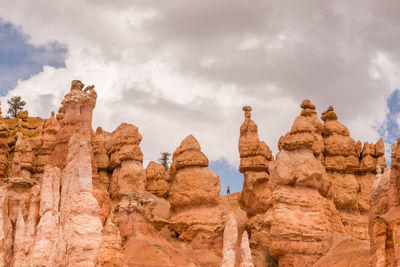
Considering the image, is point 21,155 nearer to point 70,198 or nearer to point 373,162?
point 70,198

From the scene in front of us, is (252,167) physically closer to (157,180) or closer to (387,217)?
(157,180)

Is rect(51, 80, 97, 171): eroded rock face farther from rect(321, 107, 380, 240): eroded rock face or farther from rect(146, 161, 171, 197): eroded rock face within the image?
rect(146, 161, 171, 197): eroded rock face

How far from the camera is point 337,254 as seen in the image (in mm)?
29047

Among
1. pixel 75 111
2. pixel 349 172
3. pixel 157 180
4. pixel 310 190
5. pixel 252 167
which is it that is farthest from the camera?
pixel 157 180

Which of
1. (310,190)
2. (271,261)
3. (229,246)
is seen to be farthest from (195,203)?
(229,246)

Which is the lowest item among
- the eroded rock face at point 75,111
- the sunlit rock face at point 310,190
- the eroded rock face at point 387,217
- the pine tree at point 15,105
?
the eroded rock face at point 387,217

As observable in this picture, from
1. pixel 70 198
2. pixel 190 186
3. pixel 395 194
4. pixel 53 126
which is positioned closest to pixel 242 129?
pixel 190 186

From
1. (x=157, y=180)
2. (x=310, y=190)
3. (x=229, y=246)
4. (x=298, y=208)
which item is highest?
(x=157, y=180)

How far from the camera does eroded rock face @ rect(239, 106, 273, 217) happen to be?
41.2 meters

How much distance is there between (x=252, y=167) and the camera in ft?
139

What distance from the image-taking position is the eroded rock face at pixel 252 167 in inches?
1624

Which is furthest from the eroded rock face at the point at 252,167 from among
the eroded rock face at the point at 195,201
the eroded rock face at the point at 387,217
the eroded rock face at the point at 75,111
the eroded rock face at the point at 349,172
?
the eroded rock face at the point at 387,217

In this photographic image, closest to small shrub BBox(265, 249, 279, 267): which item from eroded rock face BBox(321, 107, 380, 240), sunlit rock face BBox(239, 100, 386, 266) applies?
sunlit rock face BBox(239, 100, 386, 266)

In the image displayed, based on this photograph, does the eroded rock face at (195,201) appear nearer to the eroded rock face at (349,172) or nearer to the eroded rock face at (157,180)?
the eroded rock face at (349,172)
